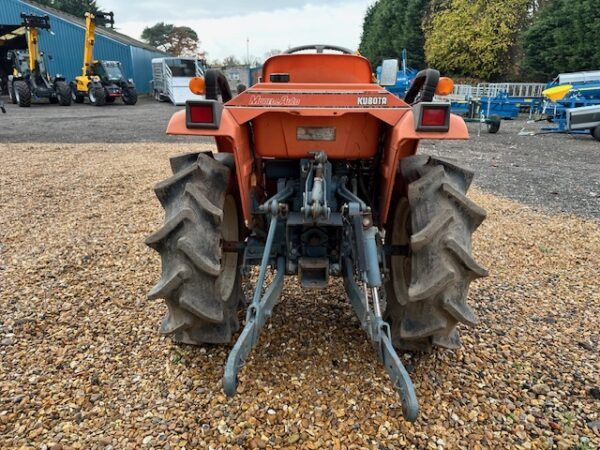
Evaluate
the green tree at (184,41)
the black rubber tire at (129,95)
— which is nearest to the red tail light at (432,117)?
the black rubber tire at (129,95)

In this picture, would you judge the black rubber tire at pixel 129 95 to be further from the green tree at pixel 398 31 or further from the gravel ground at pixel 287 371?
the gravel ground at pixel 287 371

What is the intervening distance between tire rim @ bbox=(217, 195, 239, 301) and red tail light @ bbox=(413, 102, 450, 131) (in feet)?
4.29

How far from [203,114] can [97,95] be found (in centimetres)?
2296

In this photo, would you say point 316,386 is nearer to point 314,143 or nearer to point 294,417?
point 294,417

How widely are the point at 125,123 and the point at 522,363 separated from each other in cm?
1617

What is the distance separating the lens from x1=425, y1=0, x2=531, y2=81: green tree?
86.4ft

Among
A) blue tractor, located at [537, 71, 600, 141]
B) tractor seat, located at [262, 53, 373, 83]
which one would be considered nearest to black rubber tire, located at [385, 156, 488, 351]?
tractor seat, located at [262, 53, 373, 83]

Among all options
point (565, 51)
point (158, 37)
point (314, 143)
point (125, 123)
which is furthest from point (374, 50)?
point (314, 143)

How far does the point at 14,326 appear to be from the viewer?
3266mm

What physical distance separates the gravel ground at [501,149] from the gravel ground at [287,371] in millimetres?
3172

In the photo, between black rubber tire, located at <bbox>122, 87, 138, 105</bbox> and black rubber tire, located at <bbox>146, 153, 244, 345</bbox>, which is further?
black rubber tire, located at <bbox>122, 87, 138, 105</bbox>

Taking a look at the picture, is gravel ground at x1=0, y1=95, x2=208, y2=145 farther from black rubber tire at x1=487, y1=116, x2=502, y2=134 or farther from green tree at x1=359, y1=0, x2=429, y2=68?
green tree at x1=359, y1=0, x2=429, y2=68

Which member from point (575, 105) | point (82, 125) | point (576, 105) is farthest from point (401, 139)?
point (82, 125)

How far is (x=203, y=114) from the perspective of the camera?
100 inches
